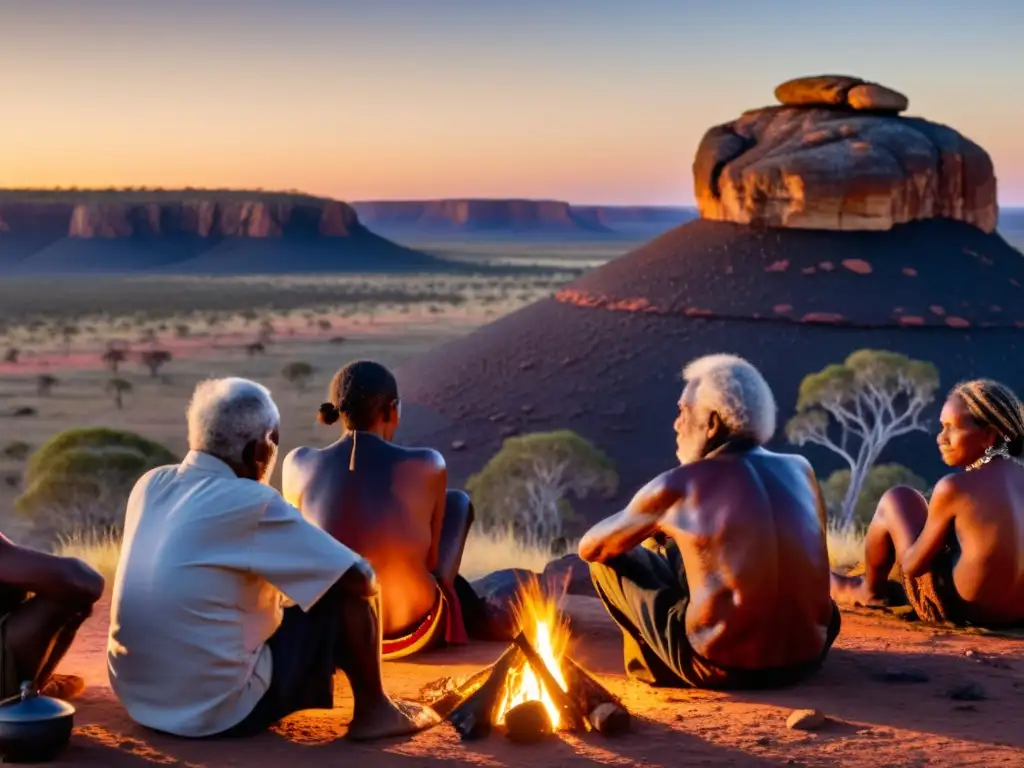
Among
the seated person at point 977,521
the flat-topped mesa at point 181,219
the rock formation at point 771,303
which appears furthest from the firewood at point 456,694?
the flat-topped mesa at point 181,219

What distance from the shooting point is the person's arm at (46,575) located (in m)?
4.49

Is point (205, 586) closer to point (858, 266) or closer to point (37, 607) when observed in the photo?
point (37, 607)

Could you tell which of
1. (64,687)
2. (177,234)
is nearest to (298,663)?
(64,687)

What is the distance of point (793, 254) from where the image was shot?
74.8 feet

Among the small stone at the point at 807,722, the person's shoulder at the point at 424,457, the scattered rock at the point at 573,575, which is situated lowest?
the scattered rock at the point at 573,575

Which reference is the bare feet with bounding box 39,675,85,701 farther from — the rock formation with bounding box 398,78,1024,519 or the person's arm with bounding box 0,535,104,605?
the rock formation with bounding box 398,78,1024,519

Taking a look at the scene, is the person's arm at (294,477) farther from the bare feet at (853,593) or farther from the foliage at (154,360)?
the foliage at (154,360)

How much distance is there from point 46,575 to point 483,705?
1.48m

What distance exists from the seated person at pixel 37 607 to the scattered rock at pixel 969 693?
3.06 m

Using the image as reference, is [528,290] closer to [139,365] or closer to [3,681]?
[139,365]

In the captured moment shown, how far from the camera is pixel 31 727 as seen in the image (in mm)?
4230

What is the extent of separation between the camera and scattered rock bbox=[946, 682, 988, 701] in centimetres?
516

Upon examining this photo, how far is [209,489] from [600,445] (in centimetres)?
1661

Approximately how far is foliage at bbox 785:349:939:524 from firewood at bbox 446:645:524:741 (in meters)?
14.7
